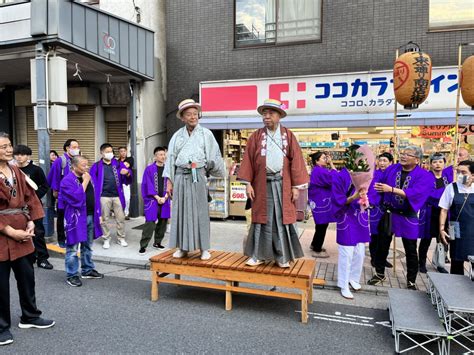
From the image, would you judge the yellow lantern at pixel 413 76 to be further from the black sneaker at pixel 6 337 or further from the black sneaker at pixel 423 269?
the black sneaker at pixel 6 337

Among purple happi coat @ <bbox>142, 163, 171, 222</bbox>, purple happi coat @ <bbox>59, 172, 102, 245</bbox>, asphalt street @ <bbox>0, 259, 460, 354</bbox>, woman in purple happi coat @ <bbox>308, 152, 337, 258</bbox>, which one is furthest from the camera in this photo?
purple happi coat @ <bbox>142, 163, 171, 222</bbox>

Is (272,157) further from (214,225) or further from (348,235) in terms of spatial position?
(214,225)

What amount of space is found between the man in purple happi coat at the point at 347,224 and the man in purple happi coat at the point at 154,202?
3.30 m

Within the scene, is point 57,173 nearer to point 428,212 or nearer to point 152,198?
point 152,198

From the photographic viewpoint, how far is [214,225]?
372 inches

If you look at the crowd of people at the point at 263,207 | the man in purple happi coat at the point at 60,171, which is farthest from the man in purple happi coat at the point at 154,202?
the man in purple happi coat at the point at 60,171

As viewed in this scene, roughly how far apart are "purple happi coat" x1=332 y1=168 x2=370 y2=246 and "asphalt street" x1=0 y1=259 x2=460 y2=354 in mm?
825

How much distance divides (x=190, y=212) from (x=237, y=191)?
514cm

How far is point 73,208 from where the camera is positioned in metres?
5.39

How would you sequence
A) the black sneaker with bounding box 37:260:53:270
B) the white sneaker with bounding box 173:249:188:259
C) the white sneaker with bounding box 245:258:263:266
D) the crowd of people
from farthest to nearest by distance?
the black sneaker with bounding box 37:260:53:270 → the white sneaker with bounding box 173:249:188:259 → the white sneaker with bounding box 245:258:263:266 → the crowd of people

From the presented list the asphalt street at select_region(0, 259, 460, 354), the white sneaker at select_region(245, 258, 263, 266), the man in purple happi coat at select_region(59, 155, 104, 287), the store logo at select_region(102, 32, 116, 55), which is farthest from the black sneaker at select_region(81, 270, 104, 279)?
the store logo at select_region(102, 32, 116, 55)

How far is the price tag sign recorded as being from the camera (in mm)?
9766

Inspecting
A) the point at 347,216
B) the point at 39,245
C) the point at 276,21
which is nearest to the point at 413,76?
the point at 347,216

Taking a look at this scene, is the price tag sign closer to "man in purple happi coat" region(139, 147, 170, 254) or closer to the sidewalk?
the sidewalk
